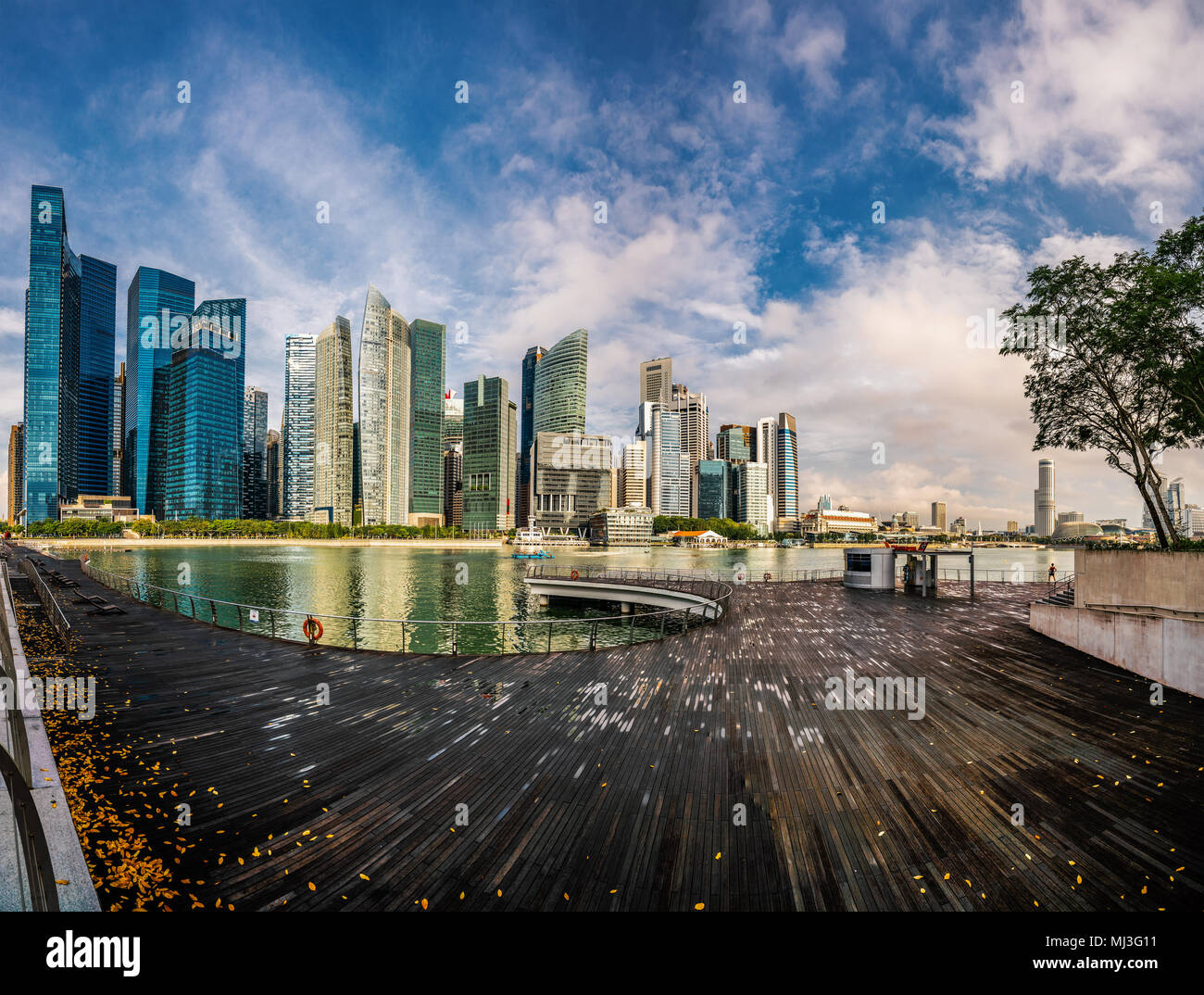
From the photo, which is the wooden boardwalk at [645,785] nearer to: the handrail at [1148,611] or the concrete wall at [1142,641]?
the concrete wall at [1142,641]

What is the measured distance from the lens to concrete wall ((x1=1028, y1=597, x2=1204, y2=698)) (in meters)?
10.4

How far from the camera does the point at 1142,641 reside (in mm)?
11766

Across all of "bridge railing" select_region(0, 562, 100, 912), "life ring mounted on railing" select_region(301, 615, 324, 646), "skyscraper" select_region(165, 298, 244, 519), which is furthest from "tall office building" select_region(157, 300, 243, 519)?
"bridge railing" select_region(0, 562, 100, 912)

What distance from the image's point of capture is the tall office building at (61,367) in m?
164

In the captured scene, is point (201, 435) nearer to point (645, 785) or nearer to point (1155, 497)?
point (645, 785)

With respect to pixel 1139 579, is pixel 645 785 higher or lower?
lower

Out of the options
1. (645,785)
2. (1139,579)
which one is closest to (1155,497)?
(1139,579)

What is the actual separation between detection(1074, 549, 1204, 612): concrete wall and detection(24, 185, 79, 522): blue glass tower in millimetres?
256231

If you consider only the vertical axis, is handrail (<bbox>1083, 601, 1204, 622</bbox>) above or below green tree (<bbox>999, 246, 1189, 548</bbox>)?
below

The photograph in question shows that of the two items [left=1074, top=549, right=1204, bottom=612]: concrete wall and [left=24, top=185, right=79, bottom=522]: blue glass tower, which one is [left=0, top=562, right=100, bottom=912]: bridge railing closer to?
[left=1074, top=549, right=1204, bottom=612]: concrete wall

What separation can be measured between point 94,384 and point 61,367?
22265 millimetres

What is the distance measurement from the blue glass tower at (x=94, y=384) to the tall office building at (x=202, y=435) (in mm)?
35458

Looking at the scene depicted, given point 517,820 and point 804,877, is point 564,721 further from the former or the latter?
point 804,877

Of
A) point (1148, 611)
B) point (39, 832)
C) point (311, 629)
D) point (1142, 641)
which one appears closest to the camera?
point (39, 832)
